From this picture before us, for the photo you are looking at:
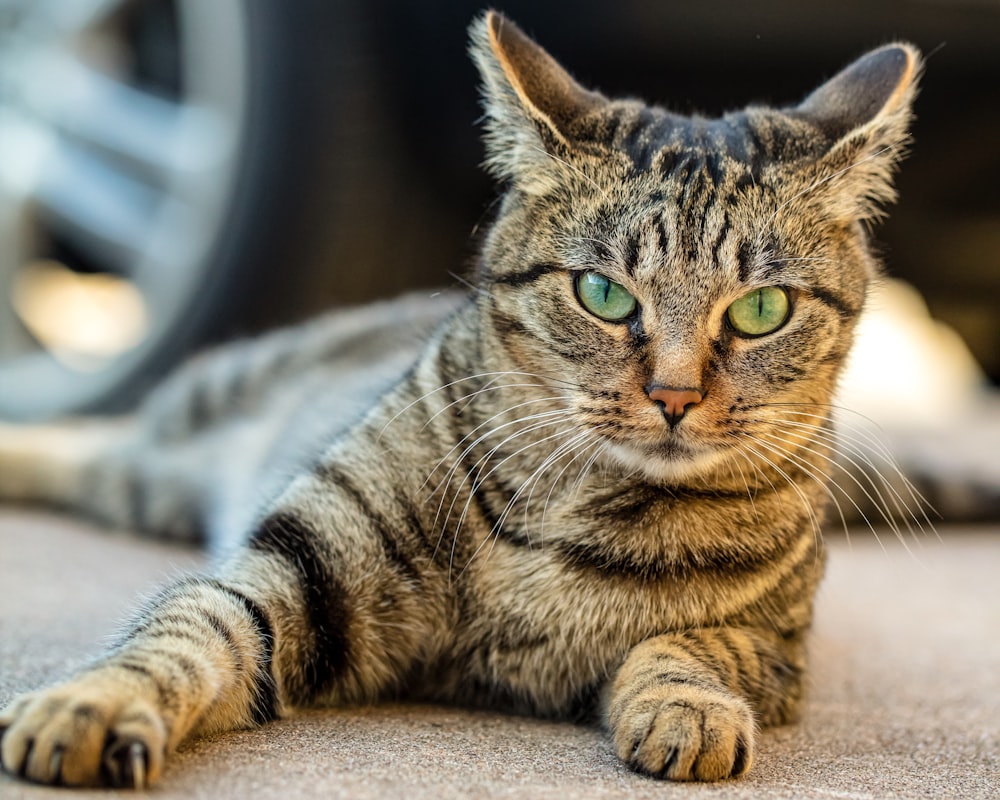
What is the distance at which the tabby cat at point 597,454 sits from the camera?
1439 mm

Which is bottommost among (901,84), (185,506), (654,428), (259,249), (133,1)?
(185,506)

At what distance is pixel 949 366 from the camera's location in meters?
4.28

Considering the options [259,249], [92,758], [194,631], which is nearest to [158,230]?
[259,249]

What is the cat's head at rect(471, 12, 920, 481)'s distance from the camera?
145 centimetres

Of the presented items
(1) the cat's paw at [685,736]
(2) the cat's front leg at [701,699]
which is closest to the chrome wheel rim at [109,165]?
(2) the cat's front leg at [701,699]

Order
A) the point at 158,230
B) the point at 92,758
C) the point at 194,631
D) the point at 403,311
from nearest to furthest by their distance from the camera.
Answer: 1. the point at 92,758
2. the point at 194,631
3. the point at 403,311
4. the point at 158,230

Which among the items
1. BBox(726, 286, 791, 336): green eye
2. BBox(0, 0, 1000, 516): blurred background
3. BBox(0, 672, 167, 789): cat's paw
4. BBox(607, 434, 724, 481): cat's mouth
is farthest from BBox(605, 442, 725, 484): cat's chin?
BBox(0, 0, 1000, 516): blurred background

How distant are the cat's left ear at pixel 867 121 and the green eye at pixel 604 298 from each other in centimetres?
34

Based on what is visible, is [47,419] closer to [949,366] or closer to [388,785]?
[388,785]

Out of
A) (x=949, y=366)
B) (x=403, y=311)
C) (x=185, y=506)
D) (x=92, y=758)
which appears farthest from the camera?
(x=949, y=366)

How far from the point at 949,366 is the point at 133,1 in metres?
3.07

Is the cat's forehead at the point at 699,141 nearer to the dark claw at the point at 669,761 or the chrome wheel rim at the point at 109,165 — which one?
the dark claw at the point at 669,761

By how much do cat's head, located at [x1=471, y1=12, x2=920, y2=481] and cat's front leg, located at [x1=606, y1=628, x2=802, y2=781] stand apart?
0.24 m

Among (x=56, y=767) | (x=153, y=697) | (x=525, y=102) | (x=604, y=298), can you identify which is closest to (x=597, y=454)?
(x=604, y=298)
